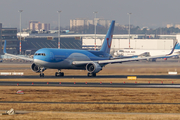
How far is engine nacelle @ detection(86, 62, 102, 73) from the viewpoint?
61.7 metres

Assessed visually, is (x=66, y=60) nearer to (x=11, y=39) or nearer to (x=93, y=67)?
(x=93, y=67)

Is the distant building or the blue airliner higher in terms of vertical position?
the distant building

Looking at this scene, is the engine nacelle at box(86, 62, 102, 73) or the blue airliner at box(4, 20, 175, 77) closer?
the blue airliner at box(4, 20, 175, 77)

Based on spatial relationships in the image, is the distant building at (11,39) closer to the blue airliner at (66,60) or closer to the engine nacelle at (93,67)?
the blue airliner at (66,60)

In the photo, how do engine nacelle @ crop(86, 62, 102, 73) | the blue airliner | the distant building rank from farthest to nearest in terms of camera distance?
the distant building → engine nacelle @ crop(86, 62, 102, 73) → the blue airliner

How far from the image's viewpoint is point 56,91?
128 feet

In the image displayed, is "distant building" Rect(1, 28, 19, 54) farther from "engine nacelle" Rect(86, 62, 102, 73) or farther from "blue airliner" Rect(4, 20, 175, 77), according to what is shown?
"engine nacelle" Rect(86, 62, 102, 73)

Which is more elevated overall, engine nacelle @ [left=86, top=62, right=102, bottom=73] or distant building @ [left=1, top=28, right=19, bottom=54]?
distant building @ [left=1, top=28, right=19, bottom=54]

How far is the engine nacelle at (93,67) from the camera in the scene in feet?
202

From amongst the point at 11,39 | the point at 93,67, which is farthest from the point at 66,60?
the point at 11,39

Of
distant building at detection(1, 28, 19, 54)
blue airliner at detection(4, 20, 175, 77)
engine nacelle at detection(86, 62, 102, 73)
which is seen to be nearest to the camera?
blue airliner at detection(4, 20, 175, 77)

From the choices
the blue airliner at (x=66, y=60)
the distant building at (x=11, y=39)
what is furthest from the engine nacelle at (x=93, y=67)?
the distant building at (x=11, y=39)

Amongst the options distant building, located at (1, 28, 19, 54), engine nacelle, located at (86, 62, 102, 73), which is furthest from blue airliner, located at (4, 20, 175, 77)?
distant building, located at (1, 28, 19, 54)

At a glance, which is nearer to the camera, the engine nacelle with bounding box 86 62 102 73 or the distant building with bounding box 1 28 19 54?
the engine nacelle with bounding box 86 62 102 73
